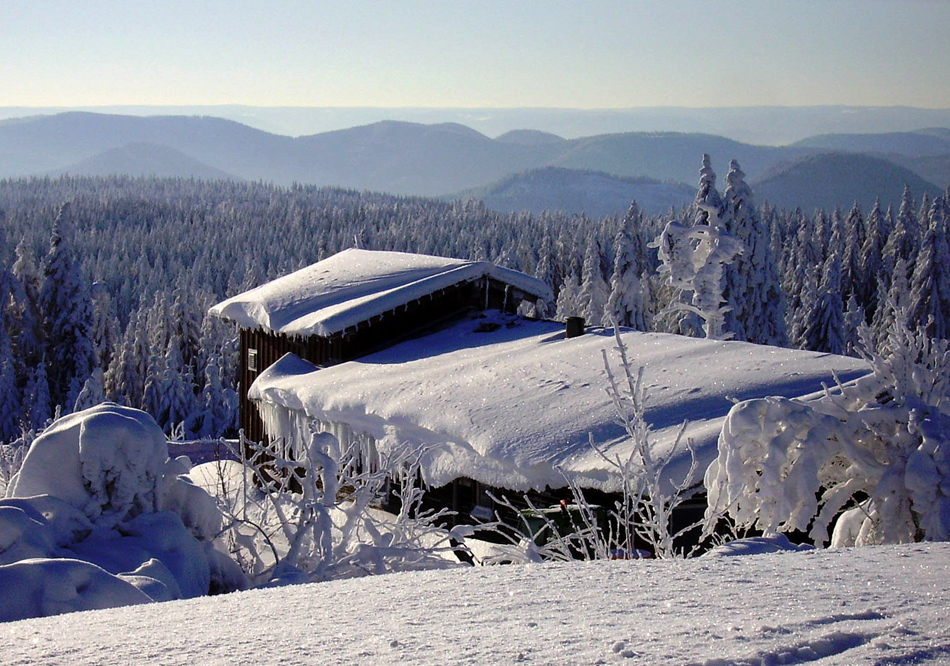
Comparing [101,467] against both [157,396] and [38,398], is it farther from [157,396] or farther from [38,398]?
[157,396]

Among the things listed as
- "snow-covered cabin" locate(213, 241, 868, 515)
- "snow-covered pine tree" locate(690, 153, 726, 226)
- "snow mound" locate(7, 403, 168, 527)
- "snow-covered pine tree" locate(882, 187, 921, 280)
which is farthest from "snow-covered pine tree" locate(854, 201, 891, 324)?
"snow mound" locate(7, 403, 168, 527)

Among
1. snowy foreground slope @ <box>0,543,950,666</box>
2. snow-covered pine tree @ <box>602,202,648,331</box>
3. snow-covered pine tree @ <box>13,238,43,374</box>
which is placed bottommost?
snow-covered pine tree @ <box>13,238,43,374</box>

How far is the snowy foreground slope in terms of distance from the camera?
151 inches

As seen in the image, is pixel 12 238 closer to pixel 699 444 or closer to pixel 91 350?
pixel 91 350

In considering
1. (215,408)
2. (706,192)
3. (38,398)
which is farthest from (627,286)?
(38,398)

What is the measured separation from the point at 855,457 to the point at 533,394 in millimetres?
6354

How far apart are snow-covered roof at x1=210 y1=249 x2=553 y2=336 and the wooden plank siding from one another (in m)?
0.36

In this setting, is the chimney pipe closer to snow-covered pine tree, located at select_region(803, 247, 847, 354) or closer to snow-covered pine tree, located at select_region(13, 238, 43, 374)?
snow-covered pine tree, located at select_region(803, 247, 847, 354)

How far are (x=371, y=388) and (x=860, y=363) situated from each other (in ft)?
25.2

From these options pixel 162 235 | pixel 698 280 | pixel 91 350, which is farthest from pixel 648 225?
pixel 698 280

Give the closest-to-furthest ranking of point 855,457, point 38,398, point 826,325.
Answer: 1. point 855,457
2. point 38,398
3. point 826,325

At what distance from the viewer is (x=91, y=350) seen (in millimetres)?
40594

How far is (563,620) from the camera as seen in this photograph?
4.36 metres

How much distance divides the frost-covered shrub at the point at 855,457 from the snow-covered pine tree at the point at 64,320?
3711cm
